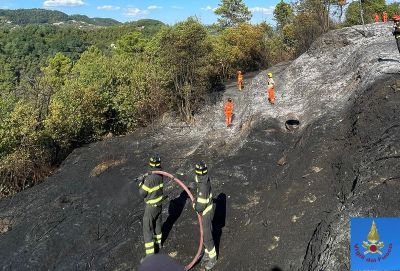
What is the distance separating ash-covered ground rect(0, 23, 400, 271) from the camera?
330 inches

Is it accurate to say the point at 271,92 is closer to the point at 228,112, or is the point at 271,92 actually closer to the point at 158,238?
the point at 228,112

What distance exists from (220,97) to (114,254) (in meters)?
14.7

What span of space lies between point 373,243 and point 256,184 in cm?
885

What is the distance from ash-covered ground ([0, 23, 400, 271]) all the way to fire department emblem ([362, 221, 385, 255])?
3170 mm

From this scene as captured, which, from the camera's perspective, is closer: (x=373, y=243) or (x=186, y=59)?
(x=373, y=243)

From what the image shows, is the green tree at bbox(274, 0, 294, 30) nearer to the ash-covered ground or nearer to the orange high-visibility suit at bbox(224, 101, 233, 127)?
the ash-covered ground

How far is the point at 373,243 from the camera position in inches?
141

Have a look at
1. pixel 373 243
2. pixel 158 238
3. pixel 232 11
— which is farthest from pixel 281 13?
pixel 373 243

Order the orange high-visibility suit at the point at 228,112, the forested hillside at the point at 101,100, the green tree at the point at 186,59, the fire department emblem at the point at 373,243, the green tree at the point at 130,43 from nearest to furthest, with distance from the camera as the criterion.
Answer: the fire department emblem at the point at 373,243 < the forested hillside at the point at 101,100 < the orange high-visibility suit at the point at 228,112 < the green tree at the point at 186,59 < the green tree at the point at 130,43

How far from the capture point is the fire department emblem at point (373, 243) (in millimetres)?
3516

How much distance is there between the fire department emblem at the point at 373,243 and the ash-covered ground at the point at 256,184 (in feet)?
10.4

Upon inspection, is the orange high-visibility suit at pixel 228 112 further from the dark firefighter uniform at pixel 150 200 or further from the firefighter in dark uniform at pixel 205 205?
the firefighter in dark uniform at pixel 205 205

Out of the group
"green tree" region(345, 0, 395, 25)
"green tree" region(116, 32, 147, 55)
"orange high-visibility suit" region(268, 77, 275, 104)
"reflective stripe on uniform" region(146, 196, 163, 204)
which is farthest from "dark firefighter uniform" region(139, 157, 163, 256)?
"green tree" region(116, 32, 147, 55)

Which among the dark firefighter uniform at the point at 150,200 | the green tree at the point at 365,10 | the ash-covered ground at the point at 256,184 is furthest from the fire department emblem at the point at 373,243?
the green tree at the point at 365,10
